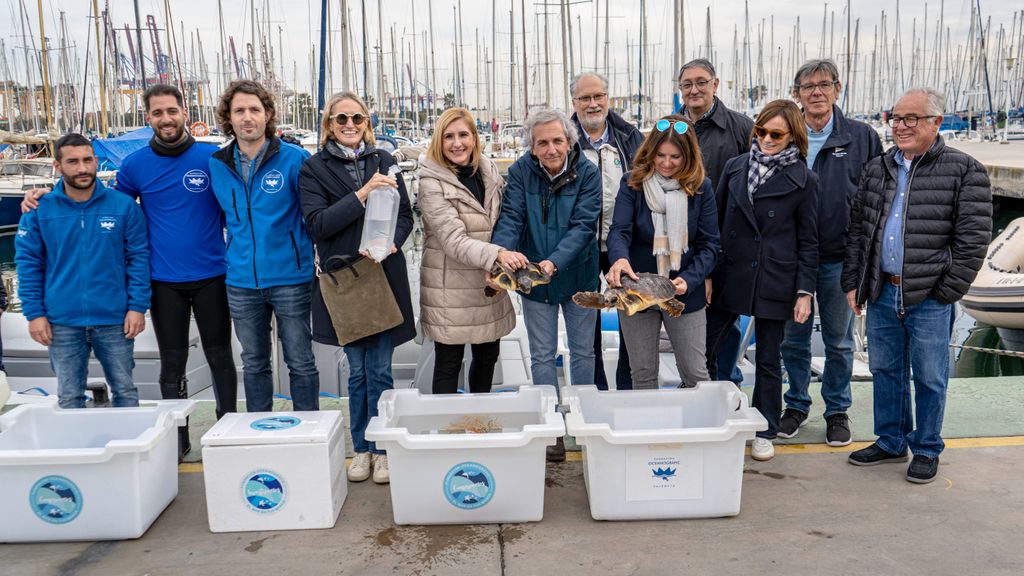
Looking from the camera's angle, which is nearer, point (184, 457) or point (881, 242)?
point (881, 242)

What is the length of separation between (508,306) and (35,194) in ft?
7.86

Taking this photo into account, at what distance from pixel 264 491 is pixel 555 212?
1.89 m

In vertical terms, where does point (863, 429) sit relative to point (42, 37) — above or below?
below

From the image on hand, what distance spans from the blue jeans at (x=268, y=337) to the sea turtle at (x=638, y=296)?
1432mm

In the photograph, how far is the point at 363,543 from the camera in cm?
327

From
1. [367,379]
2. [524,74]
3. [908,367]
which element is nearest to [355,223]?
[367,379]

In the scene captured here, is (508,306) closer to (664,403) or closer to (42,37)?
(664,403)

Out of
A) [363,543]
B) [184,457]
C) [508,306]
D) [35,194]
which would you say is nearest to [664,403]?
[508,306]

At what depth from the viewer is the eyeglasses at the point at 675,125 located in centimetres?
368

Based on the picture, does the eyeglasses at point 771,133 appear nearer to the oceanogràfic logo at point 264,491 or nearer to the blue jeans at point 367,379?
the blue jeans at point 367,379

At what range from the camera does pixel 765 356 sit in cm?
403

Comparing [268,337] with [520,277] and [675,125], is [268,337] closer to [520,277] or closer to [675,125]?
[520,277]

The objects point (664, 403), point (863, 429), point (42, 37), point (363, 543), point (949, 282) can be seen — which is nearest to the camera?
point (363, 543)

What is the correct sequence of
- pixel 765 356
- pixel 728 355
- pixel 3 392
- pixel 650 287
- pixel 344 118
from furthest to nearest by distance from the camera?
pixel 3 392 < pixel 728 355 < pixel 765 356 < pixel 344 118 < pixel 650 287
